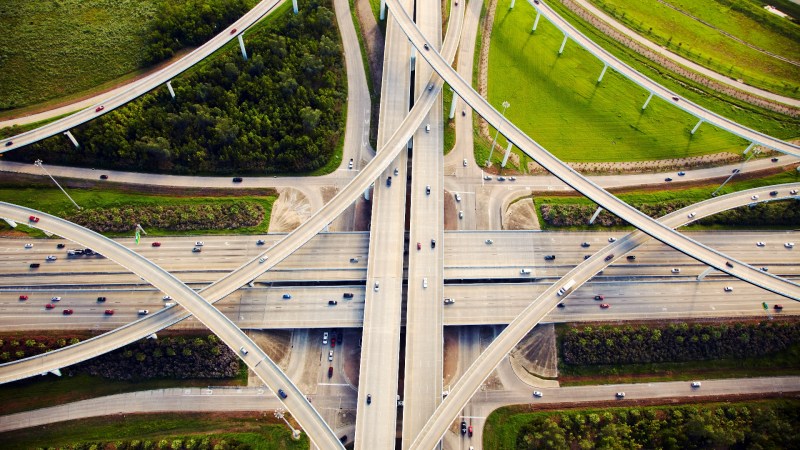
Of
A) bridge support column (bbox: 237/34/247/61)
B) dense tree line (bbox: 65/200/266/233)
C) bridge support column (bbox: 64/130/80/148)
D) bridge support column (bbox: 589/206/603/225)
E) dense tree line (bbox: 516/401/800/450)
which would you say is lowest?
dense tree line (bbox: 516/401/800/450)

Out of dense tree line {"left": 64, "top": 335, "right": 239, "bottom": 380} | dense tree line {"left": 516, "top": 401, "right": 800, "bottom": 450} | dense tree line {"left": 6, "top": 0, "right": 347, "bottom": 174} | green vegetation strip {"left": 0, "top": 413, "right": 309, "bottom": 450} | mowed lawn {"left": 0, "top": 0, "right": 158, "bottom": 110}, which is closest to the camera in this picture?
green vegetation strip {"left": 0, "top": 413, "right": 309, "bottom": 450}

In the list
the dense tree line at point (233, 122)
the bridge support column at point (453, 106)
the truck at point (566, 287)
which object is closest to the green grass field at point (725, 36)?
the bridge support column at point (453, 106)

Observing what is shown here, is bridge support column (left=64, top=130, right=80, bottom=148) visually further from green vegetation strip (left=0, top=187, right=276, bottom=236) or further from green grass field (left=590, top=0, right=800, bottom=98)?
green grass field (left=590, top=0, right=800, bottom=98)

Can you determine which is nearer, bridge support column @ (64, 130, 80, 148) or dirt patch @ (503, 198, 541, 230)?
bridge support column @ (64, 130, 80, 148)

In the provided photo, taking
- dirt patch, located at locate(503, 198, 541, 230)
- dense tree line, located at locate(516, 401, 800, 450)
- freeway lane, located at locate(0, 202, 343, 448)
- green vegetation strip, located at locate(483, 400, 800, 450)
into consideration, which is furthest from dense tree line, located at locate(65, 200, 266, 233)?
dense tree line, located at locate(516, 401, 800, 450)

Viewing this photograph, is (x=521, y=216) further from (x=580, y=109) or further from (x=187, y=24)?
(x=187, y=24)

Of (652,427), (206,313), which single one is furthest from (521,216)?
(206,313)

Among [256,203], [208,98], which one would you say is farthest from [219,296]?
[208,98]
